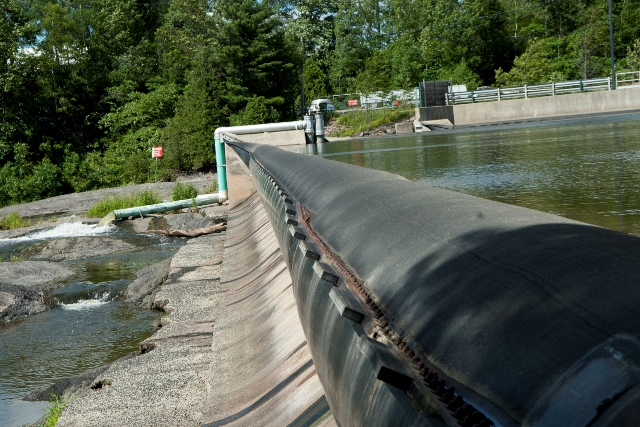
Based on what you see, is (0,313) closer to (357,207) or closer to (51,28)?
(357,207)

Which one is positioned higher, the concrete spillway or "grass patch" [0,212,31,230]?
the concrete spillway

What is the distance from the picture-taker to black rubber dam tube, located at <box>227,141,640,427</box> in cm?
93

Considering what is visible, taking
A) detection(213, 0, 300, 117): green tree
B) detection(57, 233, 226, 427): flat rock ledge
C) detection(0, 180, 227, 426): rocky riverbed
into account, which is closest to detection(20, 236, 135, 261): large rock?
detection(0, 180, 227, 426): rocky riverbed

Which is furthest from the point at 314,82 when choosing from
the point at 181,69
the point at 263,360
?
the point at 263,360

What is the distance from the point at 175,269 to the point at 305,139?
405 inches

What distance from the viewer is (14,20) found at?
161 ft

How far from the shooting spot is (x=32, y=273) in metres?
12.2

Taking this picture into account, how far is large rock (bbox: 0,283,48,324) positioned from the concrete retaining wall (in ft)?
89.4

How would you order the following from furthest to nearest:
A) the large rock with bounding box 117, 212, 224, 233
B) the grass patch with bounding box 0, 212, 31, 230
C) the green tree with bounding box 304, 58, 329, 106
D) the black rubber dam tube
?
the green tree with bounding box 304, 58, 329, 106 → the grass patch with bounding box 0, 212, 31, 230 → the large rock with bounding box 117, 212, 224, 233 → the black rubber dam tube

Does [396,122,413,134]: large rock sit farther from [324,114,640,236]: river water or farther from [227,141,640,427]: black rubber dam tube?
[227,141,640,427]: black rubber dam tube

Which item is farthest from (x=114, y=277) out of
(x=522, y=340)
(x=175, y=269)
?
(x=522, y=340)

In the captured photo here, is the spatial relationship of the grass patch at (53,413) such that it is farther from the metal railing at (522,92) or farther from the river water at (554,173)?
the metal railing at (522,92)

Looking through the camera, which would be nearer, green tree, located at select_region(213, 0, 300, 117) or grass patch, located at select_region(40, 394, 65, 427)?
grass patch, located at select_region(40, 394, 65, 427)

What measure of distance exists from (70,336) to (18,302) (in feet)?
5.79
